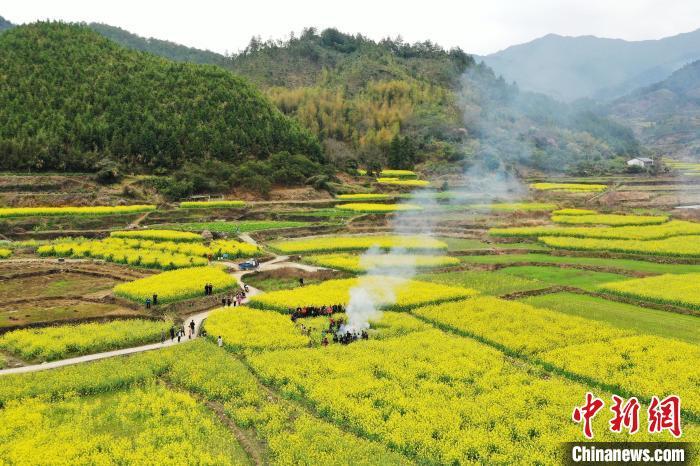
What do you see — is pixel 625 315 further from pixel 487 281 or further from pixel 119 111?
pixel 119 111

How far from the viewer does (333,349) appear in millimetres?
26578

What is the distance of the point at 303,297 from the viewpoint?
36625mm

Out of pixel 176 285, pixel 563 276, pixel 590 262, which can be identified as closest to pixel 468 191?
pixel 590 262

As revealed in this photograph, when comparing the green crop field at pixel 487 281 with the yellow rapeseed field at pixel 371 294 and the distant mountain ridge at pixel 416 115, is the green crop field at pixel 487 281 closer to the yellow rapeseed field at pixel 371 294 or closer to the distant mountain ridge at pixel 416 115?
the yellow rapeseed field at pixel 371 294

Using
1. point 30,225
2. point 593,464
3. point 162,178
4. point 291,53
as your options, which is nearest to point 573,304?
point 593,464

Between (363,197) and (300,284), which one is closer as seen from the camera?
(300,284)

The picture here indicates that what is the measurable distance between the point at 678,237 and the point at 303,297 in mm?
43895

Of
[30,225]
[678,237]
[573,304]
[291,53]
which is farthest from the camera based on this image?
[291,53]

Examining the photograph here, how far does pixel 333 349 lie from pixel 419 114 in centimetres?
11764

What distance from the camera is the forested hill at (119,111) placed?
85812 millimetres

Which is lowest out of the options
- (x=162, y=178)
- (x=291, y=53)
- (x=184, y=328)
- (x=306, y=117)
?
(x=184, y=328)

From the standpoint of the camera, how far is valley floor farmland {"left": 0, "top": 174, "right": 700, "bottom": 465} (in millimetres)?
18250

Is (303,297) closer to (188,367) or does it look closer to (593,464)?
(188,367)

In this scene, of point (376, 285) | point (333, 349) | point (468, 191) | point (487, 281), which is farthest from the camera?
point (468, 191)
